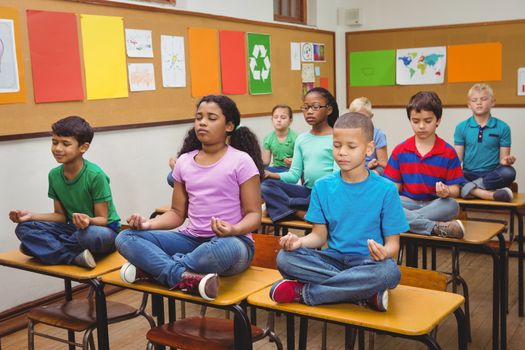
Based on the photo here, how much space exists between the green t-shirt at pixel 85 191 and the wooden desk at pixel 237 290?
1.70 ft

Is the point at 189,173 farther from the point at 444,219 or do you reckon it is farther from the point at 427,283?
the point at 444,219

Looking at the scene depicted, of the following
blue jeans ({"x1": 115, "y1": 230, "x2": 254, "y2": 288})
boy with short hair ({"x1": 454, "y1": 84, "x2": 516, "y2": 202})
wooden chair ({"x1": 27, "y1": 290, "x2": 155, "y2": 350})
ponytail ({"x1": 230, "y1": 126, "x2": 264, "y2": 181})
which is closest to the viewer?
blue jeans ({"x1": 115, "y1": 230, "x2": 254, "y2": 288})

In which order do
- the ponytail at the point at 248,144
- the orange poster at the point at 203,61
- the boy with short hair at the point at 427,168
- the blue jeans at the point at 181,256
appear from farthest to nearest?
the orange poster at the point at 203,61 < the boy with short hair at the point at 427,168 < the ponytail at the point at 248,144 < the blue jeans at the point at 181,256

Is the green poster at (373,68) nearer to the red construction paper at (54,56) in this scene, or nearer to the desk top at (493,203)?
the desk top at (493,203)

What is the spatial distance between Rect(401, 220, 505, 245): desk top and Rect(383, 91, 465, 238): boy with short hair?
135mm

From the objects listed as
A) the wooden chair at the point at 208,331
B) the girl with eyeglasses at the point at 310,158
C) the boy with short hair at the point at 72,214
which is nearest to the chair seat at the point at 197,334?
the wooden chair at the point at 208,331

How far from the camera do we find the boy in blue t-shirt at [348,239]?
1978 mm

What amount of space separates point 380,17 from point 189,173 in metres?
4.88

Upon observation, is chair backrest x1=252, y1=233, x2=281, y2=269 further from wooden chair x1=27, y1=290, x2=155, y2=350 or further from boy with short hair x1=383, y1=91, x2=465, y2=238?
boy with short hair x1=383, y1=91, x2=465, y2=238

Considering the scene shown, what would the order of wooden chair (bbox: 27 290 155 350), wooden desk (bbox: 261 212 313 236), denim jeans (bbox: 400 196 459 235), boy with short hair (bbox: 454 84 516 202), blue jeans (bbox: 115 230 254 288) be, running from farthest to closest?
1. boy with short hair (bbox: 454 84 516 202)
2. wooden desk (bbox: 261 212 313 236)
3. denim jeans (bbox: 400 196 459 235)
4. wooden chair (bbox: 27 290 155 350)
5. blue jeans (bbox: 115 230 254 288)

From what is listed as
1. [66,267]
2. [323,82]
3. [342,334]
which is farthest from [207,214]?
[323,82]

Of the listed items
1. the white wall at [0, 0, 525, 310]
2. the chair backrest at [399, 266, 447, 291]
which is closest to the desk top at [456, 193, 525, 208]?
the chair backrest at [399, 266, 447, 291]

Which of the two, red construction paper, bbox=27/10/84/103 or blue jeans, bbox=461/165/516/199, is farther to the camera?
blue jeans, bbox=461/165/516/199

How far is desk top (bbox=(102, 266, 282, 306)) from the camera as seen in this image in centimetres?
212
